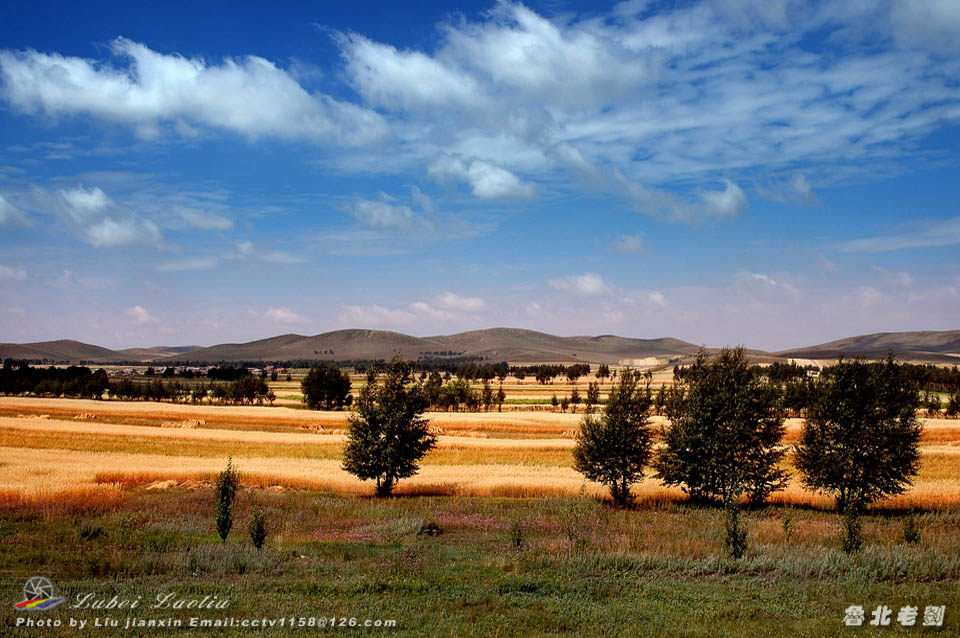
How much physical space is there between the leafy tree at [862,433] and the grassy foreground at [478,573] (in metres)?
5.27

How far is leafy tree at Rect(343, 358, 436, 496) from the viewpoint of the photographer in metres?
34.0

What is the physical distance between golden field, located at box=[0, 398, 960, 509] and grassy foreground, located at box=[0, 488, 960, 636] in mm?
9390

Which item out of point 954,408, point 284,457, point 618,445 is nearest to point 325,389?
point 284,457

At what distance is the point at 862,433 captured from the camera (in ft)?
100

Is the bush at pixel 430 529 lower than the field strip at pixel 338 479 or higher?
higher

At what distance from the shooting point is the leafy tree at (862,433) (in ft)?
98.4

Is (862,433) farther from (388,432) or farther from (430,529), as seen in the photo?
(388,432)

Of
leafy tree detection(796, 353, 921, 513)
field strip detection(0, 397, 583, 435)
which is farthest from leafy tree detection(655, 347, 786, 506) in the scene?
field strip detection(0, 397, 583, 435)

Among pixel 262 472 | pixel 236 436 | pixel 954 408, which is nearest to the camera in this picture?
pixel 262 472

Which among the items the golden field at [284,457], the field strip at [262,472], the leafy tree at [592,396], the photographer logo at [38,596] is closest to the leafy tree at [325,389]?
the golden field at [284,457]

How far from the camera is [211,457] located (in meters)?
47.0

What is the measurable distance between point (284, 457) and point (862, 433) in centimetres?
3884

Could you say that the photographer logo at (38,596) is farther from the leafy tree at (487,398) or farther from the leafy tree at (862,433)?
the leafy tree at (487,398)

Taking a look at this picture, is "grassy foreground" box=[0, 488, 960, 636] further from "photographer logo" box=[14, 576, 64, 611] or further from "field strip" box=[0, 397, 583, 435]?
"field strip" box=[0, 397, 583, 435]
